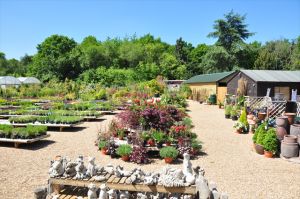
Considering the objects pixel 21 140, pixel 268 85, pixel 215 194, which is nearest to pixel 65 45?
pixel 268 85

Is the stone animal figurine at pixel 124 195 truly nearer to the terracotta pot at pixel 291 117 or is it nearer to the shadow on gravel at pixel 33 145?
the shadow on gravel at pixel 33 145

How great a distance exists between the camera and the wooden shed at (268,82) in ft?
71.6

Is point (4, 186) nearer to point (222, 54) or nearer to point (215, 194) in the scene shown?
point (215, 194)

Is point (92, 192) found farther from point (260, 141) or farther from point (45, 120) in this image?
point (45, 120)

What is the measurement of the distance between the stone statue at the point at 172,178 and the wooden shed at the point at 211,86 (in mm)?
22807

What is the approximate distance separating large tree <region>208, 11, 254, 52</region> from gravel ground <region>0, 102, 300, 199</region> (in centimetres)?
3634

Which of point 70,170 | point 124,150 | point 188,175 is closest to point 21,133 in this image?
point 124,150

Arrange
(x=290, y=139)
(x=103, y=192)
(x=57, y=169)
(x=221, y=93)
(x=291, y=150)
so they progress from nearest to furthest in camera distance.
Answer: (x=103, y=192) < (x=57, y=169) < (x=291, y=150) < (x=290, y=139) < (x=221, y=93)

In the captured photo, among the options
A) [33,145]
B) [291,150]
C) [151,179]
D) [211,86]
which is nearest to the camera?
[151,179]

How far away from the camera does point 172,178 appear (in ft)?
16.6

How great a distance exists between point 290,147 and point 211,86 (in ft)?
70.6

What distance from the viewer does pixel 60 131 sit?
1378 centimetres

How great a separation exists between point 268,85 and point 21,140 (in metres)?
19.1

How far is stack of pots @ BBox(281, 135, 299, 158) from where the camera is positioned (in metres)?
9.02
